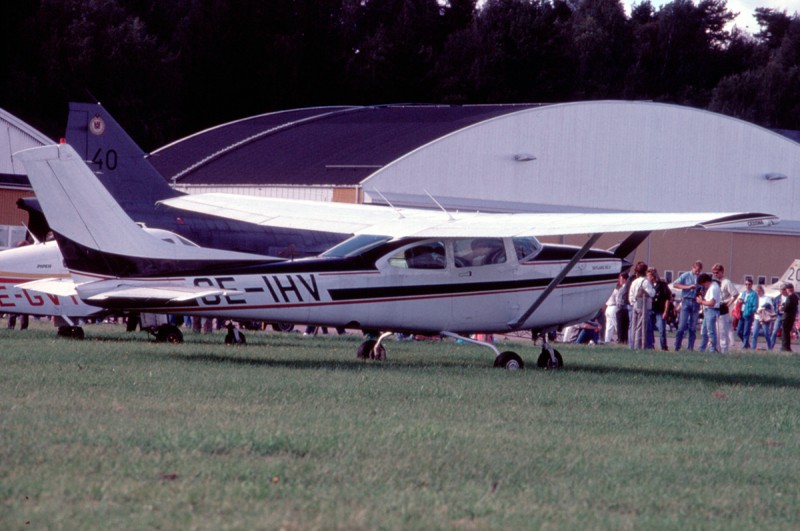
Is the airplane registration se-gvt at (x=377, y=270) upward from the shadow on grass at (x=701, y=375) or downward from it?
upward


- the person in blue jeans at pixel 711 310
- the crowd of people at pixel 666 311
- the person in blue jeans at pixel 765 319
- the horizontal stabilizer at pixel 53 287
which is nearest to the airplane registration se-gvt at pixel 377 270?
the horizontal stabilizer at pixel 53 287

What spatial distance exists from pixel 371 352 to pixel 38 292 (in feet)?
18.0

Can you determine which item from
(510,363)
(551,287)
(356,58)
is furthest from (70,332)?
(356,58)

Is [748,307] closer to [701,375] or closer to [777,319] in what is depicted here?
[777,319]

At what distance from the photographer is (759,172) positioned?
42.8 metres

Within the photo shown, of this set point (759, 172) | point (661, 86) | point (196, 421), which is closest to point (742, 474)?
point (196, 421)

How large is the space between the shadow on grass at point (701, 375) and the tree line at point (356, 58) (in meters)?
52.5

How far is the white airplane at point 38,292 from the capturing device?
1838cm

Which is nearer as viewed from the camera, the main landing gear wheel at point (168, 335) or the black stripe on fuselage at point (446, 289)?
the black stripe on fuselage at point (446, 289)

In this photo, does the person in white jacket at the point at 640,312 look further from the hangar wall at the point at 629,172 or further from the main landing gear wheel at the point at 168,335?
the hangar wall at the point at 629,172

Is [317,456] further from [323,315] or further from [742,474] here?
[323,315]

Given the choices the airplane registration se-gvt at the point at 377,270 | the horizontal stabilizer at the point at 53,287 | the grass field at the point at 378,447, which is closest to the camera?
the grass field at the point at 378,447

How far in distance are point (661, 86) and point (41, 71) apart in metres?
44.4

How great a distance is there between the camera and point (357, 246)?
15.4m
